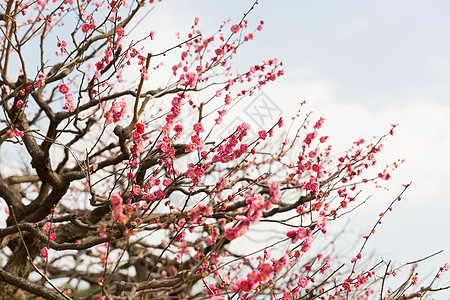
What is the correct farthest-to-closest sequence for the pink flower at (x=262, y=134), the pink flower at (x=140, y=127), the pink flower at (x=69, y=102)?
the pink flower at (x=69, y=102) < the pink flower at (x=262, y=134) < the pink flower at (x=140, y=127)

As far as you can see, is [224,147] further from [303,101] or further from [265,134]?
[303,101]

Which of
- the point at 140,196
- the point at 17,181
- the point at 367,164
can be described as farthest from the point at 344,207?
the point at 17,181

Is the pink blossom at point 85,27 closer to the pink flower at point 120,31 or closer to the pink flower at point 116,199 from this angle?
the pink flower at point 120,31

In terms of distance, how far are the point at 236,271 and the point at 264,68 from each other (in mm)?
3876

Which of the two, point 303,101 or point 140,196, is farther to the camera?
point 303,101

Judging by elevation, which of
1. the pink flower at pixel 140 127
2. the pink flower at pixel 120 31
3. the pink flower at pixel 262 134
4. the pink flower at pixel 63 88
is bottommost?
the pink flower at pixel 262 134

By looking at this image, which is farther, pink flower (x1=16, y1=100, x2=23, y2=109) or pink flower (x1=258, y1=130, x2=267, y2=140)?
pink flower (x1=16, y1=100, x2=23, y2=109)

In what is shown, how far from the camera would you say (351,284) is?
146 inches

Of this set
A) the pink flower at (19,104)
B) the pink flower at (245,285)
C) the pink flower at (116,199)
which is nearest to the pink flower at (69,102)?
the pink flower at (19,104)

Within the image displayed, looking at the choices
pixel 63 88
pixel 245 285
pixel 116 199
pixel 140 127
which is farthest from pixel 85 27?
pixel 245 285

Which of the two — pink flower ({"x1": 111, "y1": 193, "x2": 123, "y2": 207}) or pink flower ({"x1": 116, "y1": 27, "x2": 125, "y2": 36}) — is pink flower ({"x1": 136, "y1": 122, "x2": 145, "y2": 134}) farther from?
pink flower ({"x1": 116, "y1": 27, "x2": 125, "y2": 36})

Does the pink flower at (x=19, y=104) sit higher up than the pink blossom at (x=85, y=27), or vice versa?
the pink blossom at (x=85, y=27)

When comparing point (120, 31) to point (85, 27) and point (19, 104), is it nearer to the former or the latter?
point (85, 27)

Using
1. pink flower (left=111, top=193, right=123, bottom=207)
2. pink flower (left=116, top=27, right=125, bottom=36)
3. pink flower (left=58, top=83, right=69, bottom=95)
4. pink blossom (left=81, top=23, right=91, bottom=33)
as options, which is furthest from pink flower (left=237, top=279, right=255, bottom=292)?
pink blossom (left=81, top=23, right=91, bottom=33)
